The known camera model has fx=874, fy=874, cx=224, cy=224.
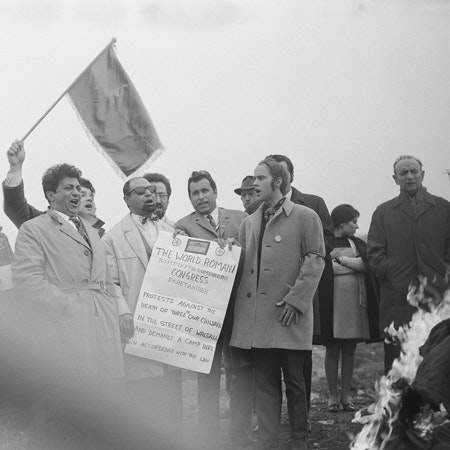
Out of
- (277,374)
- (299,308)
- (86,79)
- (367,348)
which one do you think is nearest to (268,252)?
(299,308)

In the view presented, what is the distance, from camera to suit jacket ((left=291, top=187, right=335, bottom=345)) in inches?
289

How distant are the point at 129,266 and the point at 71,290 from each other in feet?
3.26

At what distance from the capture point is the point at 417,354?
15.3 ft

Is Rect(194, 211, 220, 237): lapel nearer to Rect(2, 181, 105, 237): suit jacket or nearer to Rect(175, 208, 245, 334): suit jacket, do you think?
Rect(175, 208, 245, 334): suit jacket

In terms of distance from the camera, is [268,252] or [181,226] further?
[181,226]

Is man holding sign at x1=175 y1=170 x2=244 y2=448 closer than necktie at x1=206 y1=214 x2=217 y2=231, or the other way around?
man holding sign at x1=175 y1=170 x2=244 y2=448

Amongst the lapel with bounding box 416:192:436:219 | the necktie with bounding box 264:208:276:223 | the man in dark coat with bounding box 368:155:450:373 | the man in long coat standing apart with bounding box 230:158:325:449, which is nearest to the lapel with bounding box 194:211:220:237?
the man in long coat standing apart with bounding box 230:158:325:449

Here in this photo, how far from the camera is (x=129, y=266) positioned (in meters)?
6.75

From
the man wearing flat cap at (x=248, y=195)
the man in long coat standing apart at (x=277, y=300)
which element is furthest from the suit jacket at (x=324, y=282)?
the man in long coat standing apart at (x=277, y=300)

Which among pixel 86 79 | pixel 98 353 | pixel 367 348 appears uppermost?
pixel 86 79

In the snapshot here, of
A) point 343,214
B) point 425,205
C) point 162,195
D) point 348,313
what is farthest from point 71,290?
point 343,214

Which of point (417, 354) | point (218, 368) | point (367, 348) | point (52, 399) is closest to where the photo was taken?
point (417, 354)

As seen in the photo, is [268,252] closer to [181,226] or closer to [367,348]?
[181,226]

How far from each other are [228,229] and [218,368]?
3.64 ft
